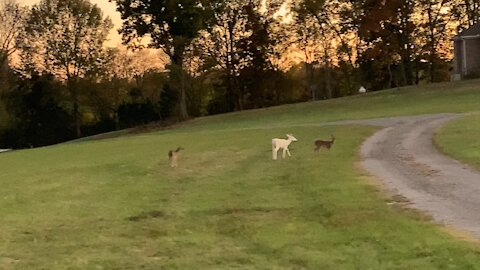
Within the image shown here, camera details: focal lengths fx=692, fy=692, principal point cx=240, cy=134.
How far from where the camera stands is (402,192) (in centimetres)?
1129

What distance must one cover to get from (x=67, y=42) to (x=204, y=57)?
12.9 m

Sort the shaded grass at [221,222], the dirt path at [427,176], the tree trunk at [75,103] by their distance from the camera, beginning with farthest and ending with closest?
1. the tree trunk at [75,103]
2. the dirt path at [427,176]
3. the shaded grass at [221,222]

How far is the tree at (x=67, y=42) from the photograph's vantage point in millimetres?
63956

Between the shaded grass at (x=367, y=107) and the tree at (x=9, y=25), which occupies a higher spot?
the tree at (x=9, y=25)

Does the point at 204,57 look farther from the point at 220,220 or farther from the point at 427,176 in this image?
the point at 220,220

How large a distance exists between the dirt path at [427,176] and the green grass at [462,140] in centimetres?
29

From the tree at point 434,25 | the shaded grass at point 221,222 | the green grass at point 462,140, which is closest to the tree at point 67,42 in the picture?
the tree at point 434,25

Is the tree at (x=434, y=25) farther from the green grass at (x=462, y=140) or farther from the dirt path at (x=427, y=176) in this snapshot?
the dirt path at (x=427, y=176)

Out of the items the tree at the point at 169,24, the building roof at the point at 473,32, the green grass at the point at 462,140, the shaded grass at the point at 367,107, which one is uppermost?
the tree at the point at 169,24

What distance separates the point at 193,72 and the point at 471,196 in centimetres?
5793

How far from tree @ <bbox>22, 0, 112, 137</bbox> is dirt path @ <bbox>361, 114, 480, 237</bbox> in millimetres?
47335

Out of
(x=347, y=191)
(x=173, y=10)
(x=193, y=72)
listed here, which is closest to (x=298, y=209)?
(x=347, y=191)

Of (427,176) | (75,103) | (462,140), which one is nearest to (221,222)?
(427,176)

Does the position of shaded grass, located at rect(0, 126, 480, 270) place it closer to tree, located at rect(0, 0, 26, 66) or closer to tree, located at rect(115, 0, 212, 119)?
tree, located at rect(115, 0, 212, 119)
